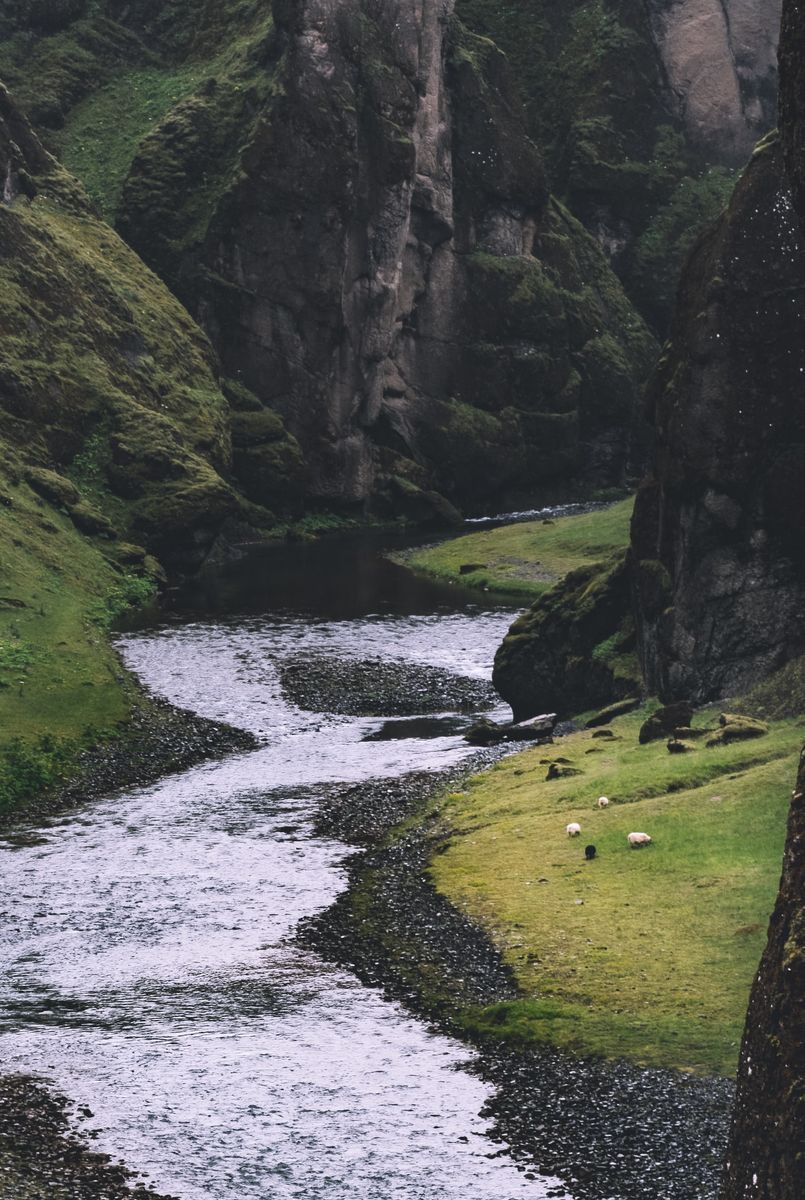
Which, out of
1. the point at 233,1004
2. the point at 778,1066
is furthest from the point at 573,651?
the point at 778,1066

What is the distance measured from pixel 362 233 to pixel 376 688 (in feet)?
260

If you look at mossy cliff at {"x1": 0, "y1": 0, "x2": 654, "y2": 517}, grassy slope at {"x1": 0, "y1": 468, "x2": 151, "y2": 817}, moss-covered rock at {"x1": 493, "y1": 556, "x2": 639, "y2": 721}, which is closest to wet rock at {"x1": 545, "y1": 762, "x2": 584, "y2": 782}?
moss-covered rock at {"x1": 493, "y1": 556, "x2": 639, "y2": 721}

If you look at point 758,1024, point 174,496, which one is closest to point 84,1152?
point 758,1024

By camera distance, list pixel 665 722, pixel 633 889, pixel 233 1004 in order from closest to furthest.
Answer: pixel 233 1004
pixel 633 889
pixel 665 722

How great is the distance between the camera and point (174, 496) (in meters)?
106

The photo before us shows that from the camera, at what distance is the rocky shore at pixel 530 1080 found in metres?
25.6

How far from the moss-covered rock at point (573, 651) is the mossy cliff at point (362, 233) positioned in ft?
220

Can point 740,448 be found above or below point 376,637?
above

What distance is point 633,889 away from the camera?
39.1 meters

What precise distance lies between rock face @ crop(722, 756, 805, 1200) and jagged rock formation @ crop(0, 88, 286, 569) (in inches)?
3238

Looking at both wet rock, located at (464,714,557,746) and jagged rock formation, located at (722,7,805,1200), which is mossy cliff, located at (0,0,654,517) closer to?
wet rock, located at (464,714,557,746)

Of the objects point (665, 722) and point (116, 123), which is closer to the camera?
point (665, 722)

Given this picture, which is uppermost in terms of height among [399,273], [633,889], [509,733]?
[399,273]

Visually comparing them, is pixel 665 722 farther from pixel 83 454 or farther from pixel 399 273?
pixel 399 273
